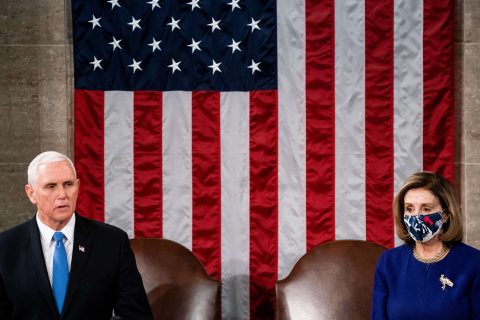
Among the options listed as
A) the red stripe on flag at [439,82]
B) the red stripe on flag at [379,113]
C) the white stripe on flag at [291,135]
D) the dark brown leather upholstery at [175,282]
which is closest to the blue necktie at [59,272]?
the dark brown leather upholstery at [175,282]

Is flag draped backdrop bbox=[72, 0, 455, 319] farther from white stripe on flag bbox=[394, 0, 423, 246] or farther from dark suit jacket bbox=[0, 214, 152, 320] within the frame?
dark suit jacket bbox=[0, 214, 152, 320]

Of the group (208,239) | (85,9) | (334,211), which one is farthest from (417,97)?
(85,9)

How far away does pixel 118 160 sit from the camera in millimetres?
4457

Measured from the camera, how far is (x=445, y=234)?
310 centimetres

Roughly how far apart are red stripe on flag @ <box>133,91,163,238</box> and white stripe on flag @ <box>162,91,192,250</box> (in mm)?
43

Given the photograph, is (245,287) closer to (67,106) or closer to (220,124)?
(220,124)

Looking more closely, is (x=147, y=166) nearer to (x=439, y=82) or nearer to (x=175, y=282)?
(x=175, y=282)

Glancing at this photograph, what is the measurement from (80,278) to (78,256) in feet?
0.33

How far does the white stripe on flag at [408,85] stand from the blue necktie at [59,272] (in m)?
2.55

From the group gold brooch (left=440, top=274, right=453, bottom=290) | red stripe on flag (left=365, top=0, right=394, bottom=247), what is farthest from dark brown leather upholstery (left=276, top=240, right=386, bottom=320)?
gold brooch (left=440, top=274, right=453, bottom=290)

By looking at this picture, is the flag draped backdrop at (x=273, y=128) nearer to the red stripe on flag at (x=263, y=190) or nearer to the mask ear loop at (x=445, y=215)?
the red stripe on flag at (x=263, y=190)

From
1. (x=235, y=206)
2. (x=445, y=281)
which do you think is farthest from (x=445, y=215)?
(x=235, y=206)

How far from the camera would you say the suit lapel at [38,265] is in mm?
2744

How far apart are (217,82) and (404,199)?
1.80 meters
